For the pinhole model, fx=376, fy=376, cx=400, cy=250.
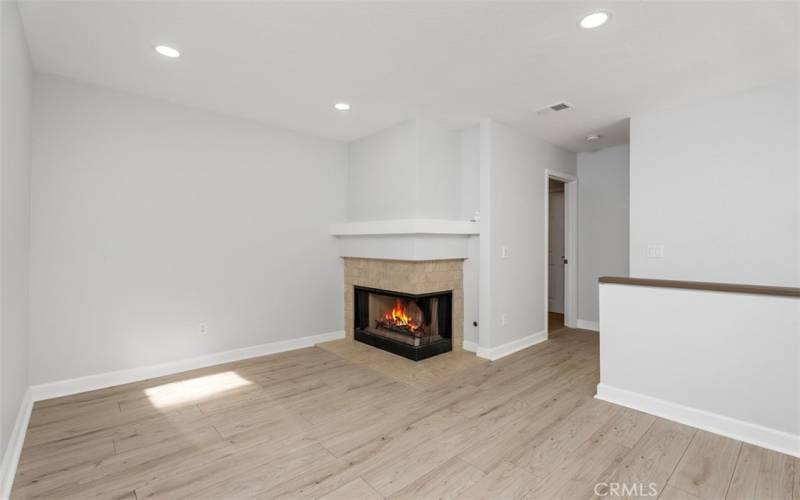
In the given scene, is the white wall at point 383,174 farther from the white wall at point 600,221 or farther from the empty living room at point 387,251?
the white wall at point 600,221

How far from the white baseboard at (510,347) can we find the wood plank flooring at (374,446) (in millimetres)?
611

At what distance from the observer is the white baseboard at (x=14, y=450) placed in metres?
1.80

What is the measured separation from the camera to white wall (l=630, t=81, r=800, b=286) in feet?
9.84

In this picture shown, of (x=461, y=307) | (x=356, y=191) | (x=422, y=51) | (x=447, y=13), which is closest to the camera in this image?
(x=447, y=13)

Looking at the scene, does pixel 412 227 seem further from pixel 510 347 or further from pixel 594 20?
pixel 594 20

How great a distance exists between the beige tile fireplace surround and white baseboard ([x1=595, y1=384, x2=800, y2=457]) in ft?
5.43

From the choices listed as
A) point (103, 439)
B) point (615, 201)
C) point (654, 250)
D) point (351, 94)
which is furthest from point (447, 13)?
point (615, 201)

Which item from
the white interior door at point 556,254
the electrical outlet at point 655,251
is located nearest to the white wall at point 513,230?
the electrical outlet at point 655,251

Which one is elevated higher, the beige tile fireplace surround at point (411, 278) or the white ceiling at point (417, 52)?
the white ceiling at point (417, 52)

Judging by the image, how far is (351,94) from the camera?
10.7ft

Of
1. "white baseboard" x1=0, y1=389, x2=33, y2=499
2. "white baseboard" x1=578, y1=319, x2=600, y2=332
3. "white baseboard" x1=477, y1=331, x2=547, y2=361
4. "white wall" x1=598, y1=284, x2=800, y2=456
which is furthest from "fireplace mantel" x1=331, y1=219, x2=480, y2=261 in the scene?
"white baseboard" x1=0, y1=389, x2=33, y2=499

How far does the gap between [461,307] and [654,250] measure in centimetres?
197

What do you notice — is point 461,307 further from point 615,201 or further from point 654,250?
point 615,201

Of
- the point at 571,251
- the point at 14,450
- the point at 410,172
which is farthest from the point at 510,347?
the point at 14,450
